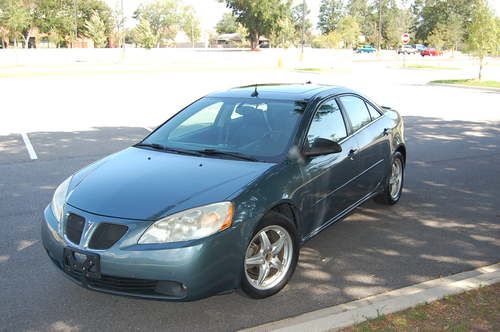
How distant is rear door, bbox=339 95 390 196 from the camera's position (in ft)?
17.3

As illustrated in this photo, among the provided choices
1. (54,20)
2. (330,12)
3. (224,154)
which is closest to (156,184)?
(224,154)

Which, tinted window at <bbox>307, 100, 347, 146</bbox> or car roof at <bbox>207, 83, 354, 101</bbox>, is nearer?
tinted window at <bbox>307, 100, 347, 146</bbox>

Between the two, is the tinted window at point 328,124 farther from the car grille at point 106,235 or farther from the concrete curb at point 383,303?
the car grille at point 106,235

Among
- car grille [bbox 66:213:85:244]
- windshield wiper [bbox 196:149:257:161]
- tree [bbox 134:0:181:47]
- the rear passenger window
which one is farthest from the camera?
tree [bbox 134:0:181:47]

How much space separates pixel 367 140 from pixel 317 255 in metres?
1.35

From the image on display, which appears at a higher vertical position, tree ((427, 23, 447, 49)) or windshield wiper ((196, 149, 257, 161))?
tree ((427, 23, 447, 49))

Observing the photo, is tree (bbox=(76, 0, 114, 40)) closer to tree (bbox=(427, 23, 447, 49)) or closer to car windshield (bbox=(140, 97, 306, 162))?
tree (bbox=(427, 23, 447, 49))

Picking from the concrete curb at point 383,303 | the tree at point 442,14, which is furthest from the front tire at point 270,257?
the tree at point 442,14

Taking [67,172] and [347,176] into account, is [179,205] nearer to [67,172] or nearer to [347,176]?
[347,176]

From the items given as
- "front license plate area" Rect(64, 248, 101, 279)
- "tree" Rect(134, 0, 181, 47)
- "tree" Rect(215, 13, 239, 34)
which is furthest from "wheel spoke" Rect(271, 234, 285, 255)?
"tree" Rect(215, 13, 239, 34)

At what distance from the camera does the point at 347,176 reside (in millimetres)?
4953

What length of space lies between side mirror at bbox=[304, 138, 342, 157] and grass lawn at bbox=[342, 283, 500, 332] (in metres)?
1.41

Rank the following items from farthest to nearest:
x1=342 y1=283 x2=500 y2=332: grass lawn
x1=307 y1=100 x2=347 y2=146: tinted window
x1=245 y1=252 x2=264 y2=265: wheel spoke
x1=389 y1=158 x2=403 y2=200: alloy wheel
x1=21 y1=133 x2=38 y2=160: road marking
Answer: x1=21 y1=133 x2=38 y2=160: road marking, x1=389 y1=158 x2=403 y2=200: alloy wheel, x1=307 y1=100 x2=347 y2=146: tinted window, x1=245 y1=252 x2=264 y2=265: wheel spoke, x1=342 y1=283 x2=500 y2=332: grass lawn

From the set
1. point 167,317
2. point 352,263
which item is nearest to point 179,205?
point 167,317
